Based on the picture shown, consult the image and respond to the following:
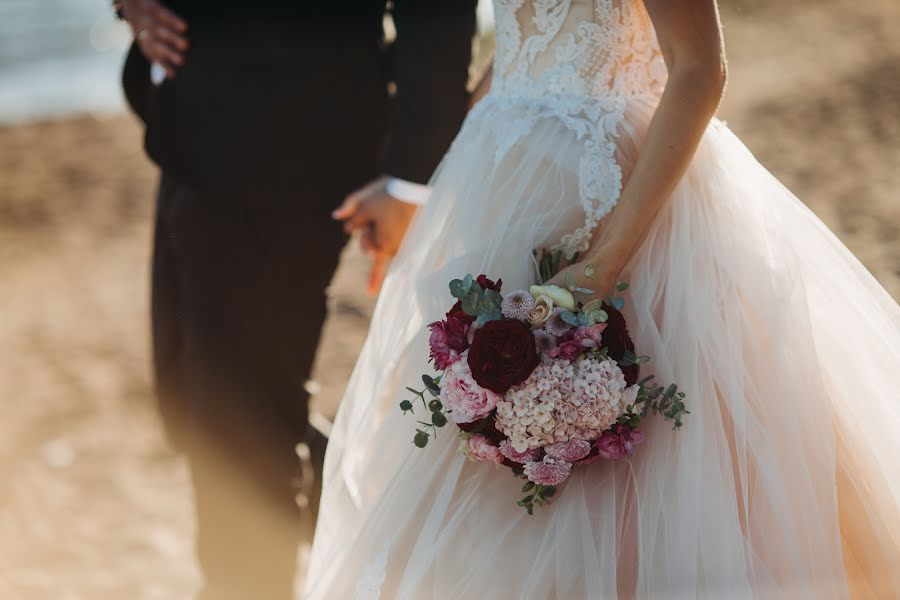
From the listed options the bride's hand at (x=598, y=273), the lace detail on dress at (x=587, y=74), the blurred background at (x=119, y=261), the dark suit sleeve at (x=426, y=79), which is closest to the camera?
the bride's hand at (x=598, y=273)

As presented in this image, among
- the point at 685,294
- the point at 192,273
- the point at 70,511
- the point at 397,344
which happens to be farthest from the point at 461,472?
the point at 70,511

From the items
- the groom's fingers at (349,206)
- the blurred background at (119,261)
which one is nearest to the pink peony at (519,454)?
the groom's fingers at (349,206)

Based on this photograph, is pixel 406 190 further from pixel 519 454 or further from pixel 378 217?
pixel 519 454

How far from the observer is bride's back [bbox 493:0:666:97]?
1.68 m

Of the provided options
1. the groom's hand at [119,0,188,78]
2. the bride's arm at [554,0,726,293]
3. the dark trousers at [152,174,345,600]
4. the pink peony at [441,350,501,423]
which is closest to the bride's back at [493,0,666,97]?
the bride's arm at [554,0,726,293]

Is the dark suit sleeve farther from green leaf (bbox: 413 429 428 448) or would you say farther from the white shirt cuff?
green leaf (bbox: 413 429 428 448)

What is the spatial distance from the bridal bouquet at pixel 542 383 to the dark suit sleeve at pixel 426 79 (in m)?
0.88

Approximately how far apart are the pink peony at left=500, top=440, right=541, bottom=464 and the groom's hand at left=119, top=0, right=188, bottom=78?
4.95ft

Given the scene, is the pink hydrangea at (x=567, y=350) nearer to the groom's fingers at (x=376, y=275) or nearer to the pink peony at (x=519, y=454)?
the pink peony at (x=519, y=454)

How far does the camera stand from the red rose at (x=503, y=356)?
1.41 m

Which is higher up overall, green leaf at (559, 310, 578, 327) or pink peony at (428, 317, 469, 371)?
green leaf at (559, 310, 578, 327)

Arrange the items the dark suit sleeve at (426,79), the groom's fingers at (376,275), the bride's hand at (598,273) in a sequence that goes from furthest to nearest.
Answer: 1. the groom's fingers at (376,275)
2. the dark suit sleeve at (426,79)
3. the bride's hand at (598,273)

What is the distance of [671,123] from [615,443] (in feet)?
1.64

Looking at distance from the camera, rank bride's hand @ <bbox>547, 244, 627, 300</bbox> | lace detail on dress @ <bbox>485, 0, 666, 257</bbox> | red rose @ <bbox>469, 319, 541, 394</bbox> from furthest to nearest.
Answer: lace detail on dress @ <bbox>485, 0, 666, 257</bbox> → bride's hand @ <bbox>547, 244, 627, 300</bbox> → red rose @ <bbox>469, 319, 541, 394</bbox>
